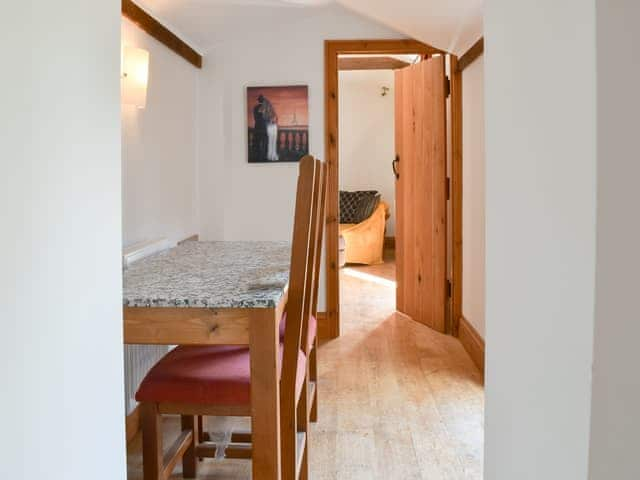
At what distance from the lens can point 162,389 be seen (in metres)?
1.90

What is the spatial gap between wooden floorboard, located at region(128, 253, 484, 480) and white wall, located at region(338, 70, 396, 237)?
170 inches

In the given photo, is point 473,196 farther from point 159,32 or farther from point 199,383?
point 199,383

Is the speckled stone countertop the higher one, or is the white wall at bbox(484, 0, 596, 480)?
the white wall at bbox(484, 0, 596, 480)

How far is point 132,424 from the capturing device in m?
2.81

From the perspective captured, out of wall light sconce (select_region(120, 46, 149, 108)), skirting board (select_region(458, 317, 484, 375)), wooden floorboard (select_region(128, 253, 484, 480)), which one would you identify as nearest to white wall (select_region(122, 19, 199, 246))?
wall light sconce (select_region(120, 46, 149, 108))

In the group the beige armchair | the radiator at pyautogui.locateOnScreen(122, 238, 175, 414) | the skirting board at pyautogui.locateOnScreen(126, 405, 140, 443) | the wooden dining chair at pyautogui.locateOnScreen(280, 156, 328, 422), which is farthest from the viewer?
the beige armchair

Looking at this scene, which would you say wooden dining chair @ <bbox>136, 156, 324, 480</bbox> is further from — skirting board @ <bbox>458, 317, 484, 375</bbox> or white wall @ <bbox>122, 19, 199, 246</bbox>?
skirting board @ <bbox>458, 317, 484, 375</bbox>

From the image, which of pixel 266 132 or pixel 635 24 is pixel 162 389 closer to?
pixel 635 24

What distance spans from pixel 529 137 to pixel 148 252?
94.4 inches

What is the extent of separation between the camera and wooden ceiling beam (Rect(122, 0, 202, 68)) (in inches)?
116

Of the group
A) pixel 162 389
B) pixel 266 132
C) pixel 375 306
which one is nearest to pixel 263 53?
Result: pixel 266 132

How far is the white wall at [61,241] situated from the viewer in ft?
2.46

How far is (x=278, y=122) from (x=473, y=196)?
1.46 meters

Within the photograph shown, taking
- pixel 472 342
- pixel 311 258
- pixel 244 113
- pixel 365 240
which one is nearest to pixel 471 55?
pixel 244 113
